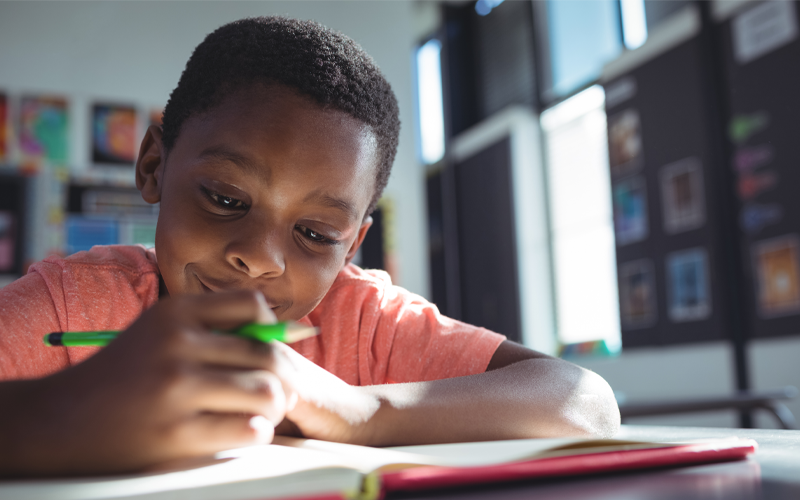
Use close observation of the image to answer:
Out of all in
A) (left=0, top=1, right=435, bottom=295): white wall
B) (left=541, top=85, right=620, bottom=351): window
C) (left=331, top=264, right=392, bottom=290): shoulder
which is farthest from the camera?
(left=541, top=85, right=620, bottom=351): window

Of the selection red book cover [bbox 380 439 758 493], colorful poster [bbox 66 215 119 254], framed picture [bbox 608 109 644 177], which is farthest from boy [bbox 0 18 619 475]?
framed picture [bbox 608 109 644 177]

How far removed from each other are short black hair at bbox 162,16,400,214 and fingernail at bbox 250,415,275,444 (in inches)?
16.0

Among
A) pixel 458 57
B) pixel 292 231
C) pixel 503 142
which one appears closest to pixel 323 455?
pixel 292 231

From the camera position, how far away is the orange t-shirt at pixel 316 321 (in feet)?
2.13

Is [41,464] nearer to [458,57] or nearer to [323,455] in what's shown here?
[323,455]

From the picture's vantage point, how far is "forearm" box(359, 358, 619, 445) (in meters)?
0.52

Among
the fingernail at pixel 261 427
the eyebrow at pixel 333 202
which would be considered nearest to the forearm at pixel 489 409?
the fingernail at pixel 261 427

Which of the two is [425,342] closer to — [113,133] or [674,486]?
[674,486]

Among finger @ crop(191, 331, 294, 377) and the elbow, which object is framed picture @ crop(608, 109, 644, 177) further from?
finger @ crop(191, 331, 294, 377)

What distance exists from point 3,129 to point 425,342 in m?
2.89

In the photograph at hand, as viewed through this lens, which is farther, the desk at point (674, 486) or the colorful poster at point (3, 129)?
the colorful poster at point (3, 129)

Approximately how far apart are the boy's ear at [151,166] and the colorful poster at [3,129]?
8.45 feet

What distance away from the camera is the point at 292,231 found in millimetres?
676

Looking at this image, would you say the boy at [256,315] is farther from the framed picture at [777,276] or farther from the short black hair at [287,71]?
the framed picture at [777,276]
